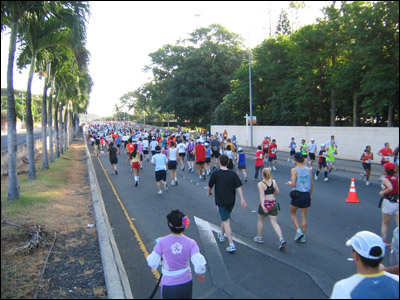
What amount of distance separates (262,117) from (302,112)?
804 cm

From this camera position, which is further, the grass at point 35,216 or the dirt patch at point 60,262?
the grass at point 35,216

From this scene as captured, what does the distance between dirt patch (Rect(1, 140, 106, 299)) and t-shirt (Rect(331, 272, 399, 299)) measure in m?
3.43

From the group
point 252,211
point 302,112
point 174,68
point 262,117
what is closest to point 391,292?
point 252,211

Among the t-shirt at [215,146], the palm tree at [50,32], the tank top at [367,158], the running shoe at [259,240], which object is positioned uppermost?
the palm tree at [50,32]

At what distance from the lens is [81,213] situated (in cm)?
900

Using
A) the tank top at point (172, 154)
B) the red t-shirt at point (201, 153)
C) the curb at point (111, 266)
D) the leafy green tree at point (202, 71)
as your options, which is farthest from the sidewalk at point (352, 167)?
the leafy green tree at point (202, 71)

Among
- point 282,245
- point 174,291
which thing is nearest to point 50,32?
point 282,245

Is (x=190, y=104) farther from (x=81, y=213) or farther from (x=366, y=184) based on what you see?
(x=81, y=213)

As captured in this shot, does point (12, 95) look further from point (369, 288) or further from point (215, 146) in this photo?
point (369, 288)

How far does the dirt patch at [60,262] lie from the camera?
4.78 meters

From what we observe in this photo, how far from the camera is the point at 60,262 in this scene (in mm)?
5809

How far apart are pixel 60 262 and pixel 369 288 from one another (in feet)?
16.7

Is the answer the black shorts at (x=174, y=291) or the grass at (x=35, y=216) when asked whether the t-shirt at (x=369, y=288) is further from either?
the grass at (x=35, y=216)

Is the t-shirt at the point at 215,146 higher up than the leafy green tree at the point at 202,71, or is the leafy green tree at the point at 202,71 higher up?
the leafy green tree at the point at 202,71
